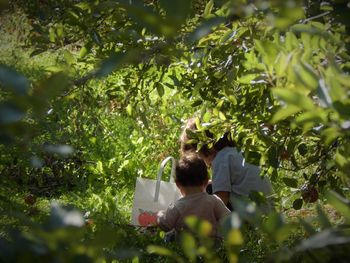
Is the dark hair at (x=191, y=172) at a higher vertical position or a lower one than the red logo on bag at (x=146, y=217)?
higher

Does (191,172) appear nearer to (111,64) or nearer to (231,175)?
(231,175)

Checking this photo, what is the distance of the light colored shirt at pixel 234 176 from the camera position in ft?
12.1

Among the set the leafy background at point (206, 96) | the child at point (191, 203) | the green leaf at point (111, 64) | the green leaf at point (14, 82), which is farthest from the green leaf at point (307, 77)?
the child at point (191, 203)

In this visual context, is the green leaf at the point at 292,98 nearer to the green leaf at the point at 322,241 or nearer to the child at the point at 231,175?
the green leaf at the point at 322,241

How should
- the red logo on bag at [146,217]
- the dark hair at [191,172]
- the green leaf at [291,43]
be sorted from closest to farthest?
the green leaf at [291,43] < the dark hair at [191,172] < the red logo on bag at [146,217]

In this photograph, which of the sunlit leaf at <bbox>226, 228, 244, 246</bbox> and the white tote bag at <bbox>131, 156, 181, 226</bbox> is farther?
the white tote bag at <bbox>131, 156, 181, 226</bbox>

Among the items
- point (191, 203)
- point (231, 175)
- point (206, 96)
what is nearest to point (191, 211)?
point (191, 203)

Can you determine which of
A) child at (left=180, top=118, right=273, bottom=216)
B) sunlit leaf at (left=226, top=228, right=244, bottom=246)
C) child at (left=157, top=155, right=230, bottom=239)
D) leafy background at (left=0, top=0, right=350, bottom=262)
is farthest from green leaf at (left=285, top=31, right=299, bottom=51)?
child at (left=180, top=118, right=273, bottom=216)

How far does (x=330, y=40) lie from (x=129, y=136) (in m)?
4.75

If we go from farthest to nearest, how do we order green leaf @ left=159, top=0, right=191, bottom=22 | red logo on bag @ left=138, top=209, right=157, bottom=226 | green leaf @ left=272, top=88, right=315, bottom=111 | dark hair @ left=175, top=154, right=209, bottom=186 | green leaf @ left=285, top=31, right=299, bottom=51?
red logo on bag @ left=138, top=209, right=157, bottom=226
dark hair @ left=175, top=154, right=209, bottom=186
green leaf @ left=285, top=31, right=299, bottom=51
green leaf @ left=272, top=88, right=315, bottom=111
green leaf @ left=159, top=0, right=191, bottom=22

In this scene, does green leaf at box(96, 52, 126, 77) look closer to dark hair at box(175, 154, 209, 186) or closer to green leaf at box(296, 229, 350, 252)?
green leaf at box(296, 229, 350, 252)

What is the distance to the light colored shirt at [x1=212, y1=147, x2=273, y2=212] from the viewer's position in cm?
369

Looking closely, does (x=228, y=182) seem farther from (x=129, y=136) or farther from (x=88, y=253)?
(x=88, y=253)

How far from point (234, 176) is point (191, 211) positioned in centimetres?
51
